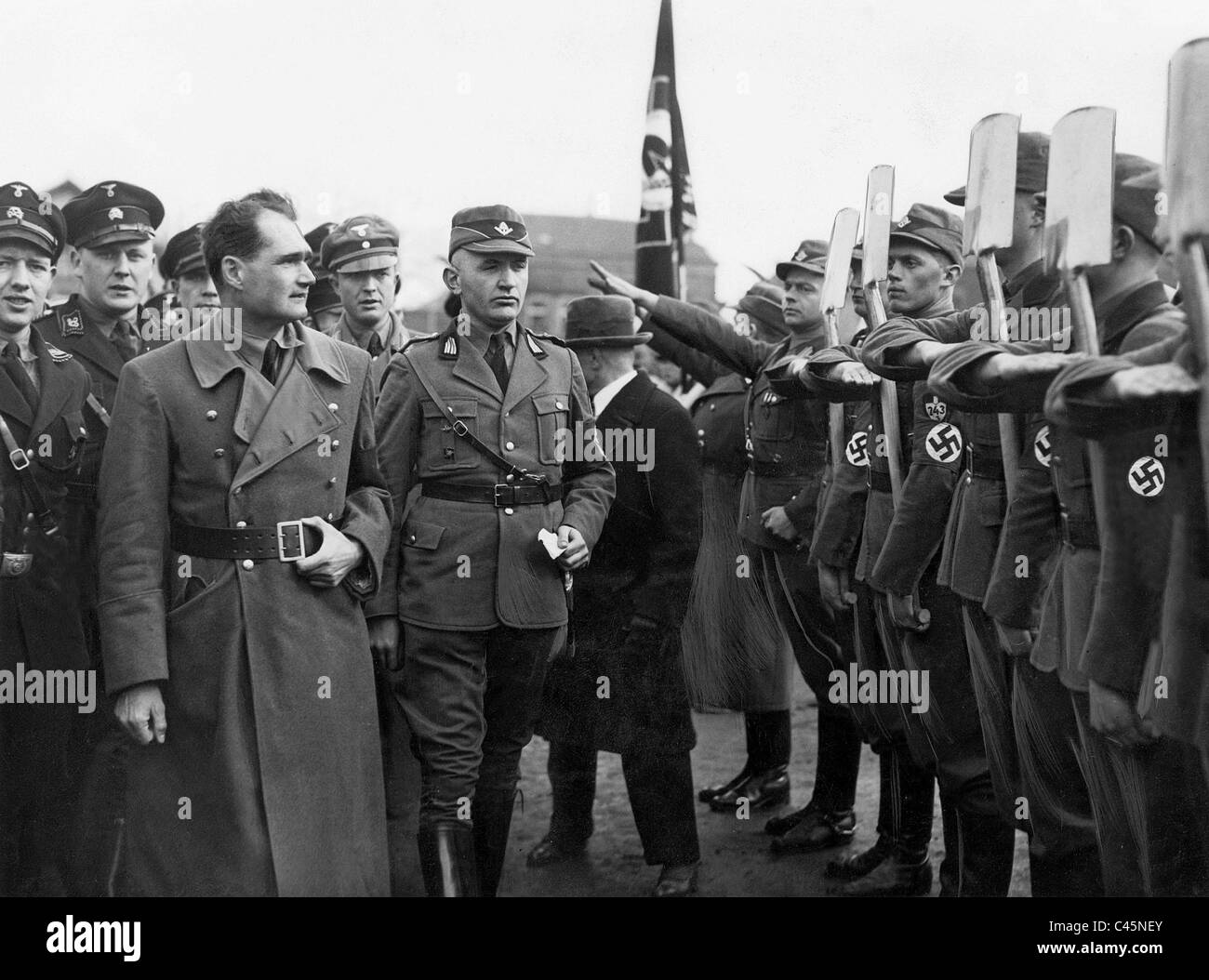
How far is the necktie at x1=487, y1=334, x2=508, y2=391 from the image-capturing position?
15.1 feet

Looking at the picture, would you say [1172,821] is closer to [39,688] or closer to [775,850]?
[775,850]

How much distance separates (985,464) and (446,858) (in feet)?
6.55

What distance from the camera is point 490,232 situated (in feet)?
15.1

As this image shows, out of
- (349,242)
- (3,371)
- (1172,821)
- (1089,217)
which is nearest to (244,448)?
(3,371)

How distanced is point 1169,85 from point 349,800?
290 cm

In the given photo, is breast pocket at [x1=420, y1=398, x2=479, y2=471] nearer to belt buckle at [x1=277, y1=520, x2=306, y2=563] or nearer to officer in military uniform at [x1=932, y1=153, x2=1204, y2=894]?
belt buckle at [x1=277, y1=520, x2=306, y2=563]

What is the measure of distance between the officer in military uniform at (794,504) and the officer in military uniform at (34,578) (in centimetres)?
190

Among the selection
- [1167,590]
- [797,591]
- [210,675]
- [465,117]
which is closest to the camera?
[1167,590]

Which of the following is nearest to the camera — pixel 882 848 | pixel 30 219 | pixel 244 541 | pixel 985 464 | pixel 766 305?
pixel 244 541

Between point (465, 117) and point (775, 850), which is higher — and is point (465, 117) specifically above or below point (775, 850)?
above

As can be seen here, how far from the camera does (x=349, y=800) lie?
4.20m

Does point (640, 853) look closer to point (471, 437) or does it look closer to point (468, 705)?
point (468, 705)

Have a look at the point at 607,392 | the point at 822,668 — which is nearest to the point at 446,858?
the point at 607,392

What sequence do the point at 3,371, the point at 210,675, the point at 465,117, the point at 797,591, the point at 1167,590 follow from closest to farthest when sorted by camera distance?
1. the point at 1167,590
2. the point at 210,675
3. the point at 3,371
4. the point at 465,117
5. the point at 797,591
